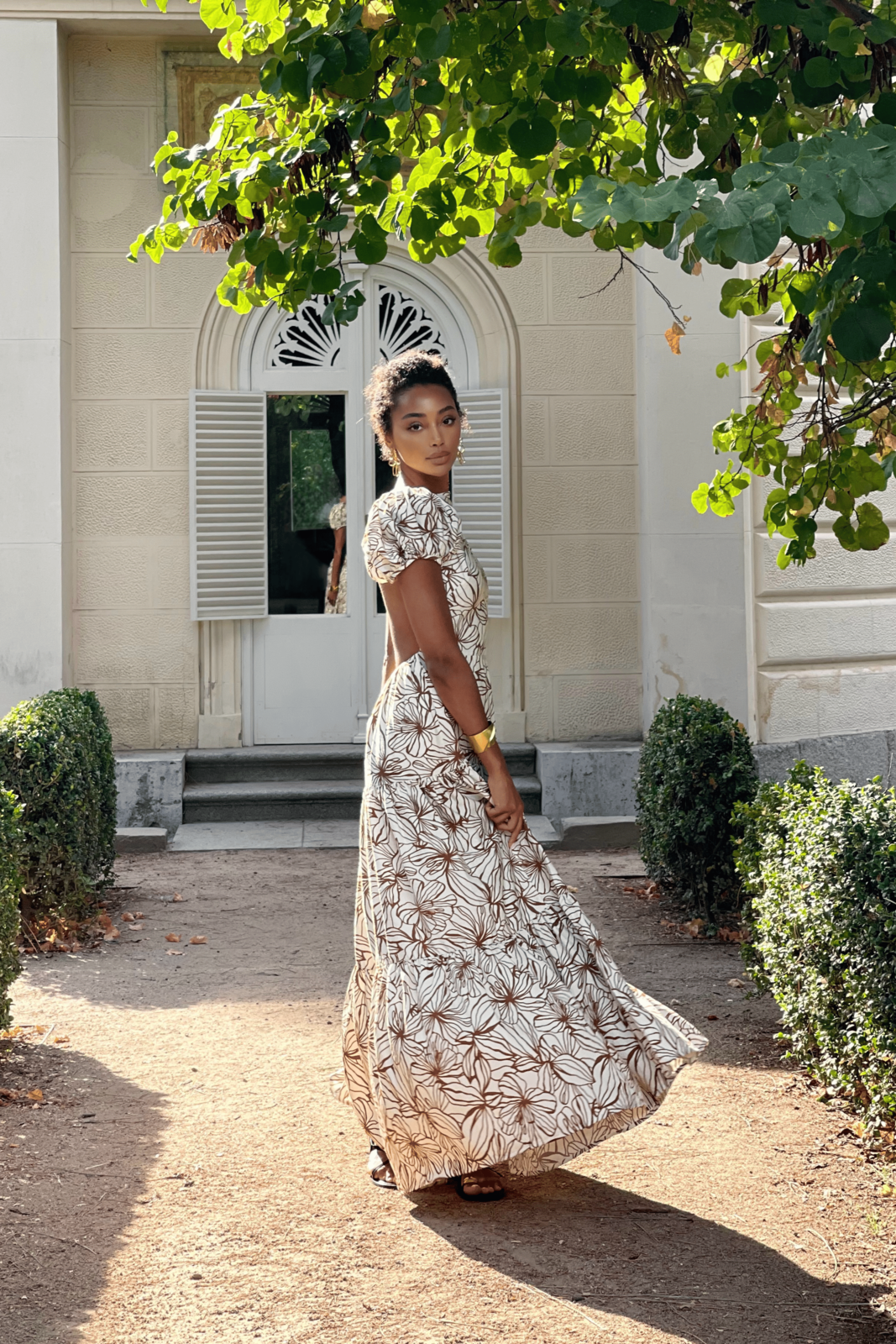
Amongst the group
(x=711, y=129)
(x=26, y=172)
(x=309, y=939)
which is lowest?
(x=309, y=939)

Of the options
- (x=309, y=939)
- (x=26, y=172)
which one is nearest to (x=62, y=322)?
(x=26, y=172)

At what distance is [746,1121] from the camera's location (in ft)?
12.7

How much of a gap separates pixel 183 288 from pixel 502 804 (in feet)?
22.8

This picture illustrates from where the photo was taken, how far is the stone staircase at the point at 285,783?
8.84 m

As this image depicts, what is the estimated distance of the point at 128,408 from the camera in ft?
30.3

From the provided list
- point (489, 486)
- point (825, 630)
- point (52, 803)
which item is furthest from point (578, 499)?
point (52, 803)

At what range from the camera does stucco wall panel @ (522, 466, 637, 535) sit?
9.39 m

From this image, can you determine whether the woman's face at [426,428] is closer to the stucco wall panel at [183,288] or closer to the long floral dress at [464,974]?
the long floral dress at [464,974]

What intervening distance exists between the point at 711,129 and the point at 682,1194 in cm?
247

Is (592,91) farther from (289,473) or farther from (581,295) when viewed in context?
(289,473)

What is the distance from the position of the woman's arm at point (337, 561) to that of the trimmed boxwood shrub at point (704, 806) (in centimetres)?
369

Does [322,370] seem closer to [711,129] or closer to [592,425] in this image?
[592,425]

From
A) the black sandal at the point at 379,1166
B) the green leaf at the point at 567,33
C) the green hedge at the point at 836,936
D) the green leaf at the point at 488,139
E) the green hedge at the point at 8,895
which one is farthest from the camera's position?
the green hedge at the point at 8,895

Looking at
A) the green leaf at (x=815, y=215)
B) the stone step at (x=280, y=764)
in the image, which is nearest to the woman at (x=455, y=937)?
the green leaf at (x=815, y=215)
